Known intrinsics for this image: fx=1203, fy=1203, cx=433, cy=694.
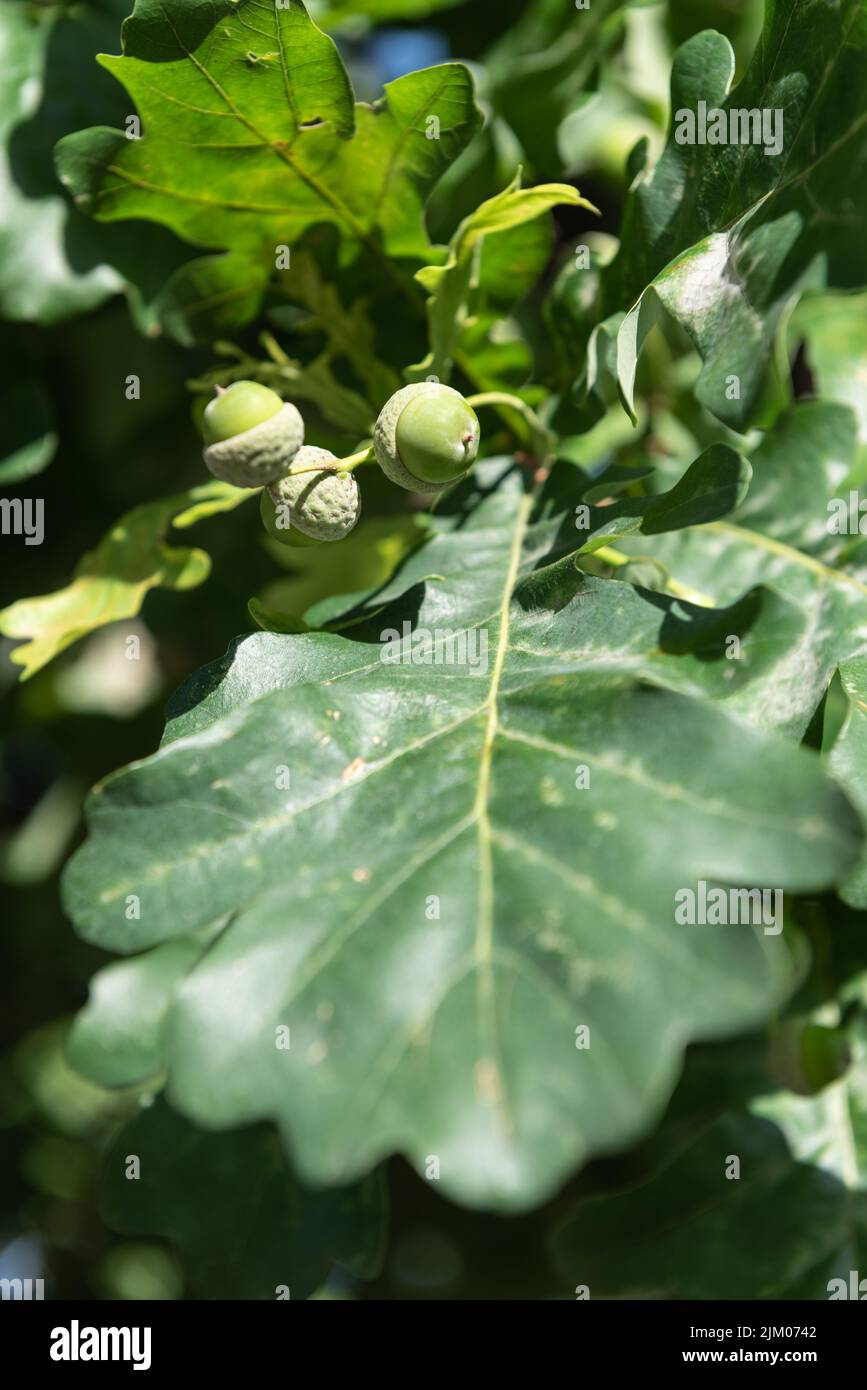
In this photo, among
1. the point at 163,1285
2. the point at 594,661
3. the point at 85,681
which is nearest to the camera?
the point at 594,661

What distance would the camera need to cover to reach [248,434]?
0.97m

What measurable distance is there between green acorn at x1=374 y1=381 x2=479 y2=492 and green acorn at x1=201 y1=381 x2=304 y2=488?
81mm

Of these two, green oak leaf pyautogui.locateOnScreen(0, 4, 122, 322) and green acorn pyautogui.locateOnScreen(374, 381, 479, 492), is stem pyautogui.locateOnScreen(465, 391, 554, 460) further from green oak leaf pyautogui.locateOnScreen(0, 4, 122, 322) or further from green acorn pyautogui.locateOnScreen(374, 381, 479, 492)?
green oak leaf pyautogui.locateOnScreen(0, 4, 122, 322)

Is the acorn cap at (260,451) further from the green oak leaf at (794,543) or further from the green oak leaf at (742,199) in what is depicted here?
the green oak leaf at (794,543)

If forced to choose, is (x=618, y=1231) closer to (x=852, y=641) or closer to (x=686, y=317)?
(x=852, y=641)

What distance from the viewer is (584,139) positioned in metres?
1.71

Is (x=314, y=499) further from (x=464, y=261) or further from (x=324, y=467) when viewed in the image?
(x=464, y=261)

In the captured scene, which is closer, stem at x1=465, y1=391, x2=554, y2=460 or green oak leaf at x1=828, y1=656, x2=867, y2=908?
green oak leaf at x1=828, y1=656, x2=867, y2=908

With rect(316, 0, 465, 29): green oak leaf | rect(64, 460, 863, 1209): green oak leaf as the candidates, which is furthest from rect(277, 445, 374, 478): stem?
rect(316, 0, 465, 29): green oak leaf

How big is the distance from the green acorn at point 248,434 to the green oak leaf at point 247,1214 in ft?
2.23

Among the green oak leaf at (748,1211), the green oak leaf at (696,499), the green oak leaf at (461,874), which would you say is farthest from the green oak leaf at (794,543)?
the green oak leaf at (748,1211)

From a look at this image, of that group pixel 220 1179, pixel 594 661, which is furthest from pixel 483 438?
pixel 220 1179

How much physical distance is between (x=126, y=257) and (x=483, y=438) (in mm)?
452

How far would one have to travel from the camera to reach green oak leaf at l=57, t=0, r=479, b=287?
107cm
